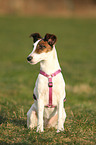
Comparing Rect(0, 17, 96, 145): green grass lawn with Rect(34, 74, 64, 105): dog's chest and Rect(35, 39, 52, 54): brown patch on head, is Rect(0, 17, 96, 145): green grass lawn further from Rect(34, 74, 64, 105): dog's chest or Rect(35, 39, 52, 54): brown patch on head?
Rect(35, 39, 52, 54): brown patch on head

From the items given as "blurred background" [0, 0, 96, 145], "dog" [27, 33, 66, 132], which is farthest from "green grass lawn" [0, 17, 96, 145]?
"dog" [27, 33, 66, 132]

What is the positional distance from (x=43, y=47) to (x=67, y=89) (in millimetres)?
7174

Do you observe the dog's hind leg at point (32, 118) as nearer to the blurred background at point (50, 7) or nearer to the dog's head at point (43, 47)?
the dog's head at point (43, 47)

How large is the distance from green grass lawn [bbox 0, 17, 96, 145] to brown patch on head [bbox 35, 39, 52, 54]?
1567 millimetres

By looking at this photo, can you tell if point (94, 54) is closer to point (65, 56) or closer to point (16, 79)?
point (65, 56)

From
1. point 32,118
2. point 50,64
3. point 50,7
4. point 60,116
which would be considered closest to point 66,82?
point 32,118

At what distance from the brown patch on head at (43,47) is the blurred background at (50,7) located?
50.9m

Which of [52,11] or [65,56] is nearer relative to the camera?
[65,56]

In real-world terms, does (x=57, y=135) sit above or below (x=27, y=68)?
below

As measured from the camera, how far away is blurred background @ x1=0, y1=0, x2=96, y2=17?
56875 millimetres

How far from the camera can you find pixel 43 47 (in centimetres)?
535

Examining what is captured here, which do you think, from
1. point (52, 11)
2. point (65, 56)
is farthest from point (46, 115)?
point (52, 11)

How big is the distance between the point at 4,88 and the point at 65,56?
1098 cm

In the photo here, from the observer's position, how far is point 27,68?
661 inches
